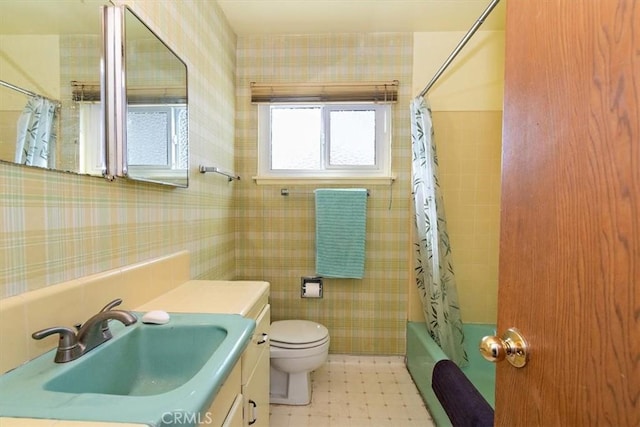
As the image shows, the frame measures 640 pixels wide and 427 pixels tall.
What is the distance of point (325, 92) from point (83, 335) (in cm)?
192

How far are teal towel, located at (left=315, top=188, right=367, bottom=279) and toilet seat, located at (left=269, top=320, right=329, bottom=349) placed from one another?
1.28ft

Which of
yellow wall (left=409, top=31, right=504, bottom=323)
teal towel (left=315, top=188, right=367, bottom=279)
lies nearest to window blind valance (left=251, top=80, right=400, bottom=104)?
yellow wall (left=409, top=31, right=504, bottom=323)

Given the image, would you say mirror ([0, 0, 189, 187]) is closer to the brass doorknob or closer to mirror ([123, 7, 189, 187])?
mirror ([123, 7, 189, 187])

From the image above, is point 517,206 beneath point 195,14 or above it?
beneath

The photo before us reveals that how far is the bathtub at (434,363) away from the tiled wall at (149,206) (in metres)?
1.32

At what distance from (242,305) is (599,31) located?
1075 millimetres

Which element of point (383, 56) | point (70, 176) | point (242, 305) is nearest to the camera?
point (70, 176)

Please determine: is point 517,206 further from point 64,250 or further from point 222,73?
point 222,73

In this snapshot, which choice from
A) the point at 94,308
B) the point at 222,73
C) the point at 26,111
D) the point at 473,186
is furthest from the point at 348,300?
the point at 26,111

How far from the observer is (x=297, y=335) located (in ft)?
5.61

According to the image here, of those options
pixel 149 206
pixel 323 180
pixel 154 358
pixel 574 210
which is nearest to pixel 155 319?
pixel 154 358

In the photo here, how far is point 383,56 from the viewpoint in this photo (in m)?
2.10

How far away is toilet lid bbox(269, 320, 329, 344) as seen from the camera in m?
1.66

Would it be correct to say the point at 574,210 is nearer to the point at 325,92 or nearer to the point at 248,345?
the point at 248,345
